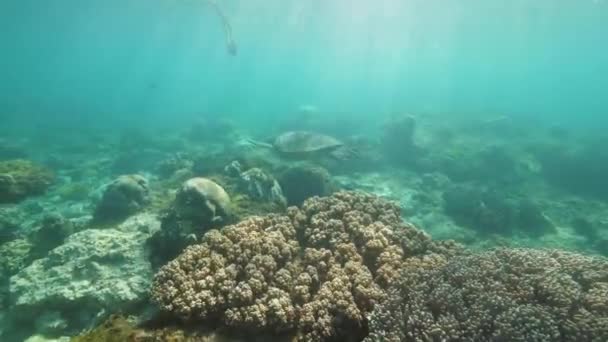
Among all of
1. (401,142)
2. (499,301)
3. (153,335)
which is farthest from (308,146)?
(499,301)

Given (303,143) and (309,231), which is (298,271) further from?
(303,143)

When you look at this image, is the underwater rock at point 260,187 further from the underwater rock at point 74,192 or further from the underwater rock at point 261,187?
the underwater rock at point 74,192

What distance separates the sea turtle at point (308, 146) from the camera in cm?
1873

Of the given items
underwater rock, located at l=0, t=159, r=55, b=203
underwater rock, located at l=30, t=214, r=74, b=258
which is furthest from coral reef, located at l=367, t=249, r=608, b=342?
underwater rock, located at l=0, t=159, r=55, b=203

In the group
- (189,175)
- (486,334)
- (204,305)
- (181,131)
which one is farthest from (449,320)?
(181,131)

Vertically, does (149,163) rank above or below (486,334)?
below

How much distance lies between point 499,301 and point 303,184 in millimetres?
9680

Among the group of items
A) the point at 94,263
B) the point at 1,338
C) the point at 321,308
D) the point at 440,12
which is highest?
the point at 440,12

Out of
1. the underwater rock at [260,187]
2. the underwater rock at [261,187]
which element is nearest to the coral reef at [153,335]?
the underwater rock at [260,187]

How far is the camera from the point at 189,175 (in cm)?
1666

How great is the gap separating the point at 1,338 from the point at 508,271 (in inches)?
351

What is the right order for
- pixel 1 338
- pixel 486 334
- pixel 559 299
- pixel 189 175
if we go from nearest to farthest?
pixel 486 334 → pixel 559 299 → pixel 1 338 → pixel 189 175

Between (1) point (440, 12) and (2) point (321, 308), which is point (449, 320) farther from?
(1) point (440, 12)

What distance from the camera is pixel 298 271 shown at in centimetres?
608
